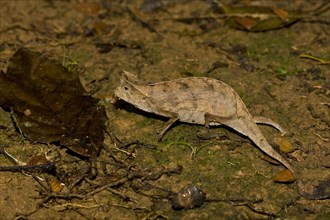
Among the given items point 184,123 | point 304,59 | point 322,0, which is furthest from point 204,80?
point 322,0

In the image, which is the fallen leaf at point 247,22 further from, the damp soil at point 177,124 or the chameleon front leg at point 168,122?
the chameleon front leg at point 168,122

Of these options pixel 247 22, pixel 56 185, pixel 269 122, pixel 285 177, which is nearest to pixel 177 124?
pixel 269 122

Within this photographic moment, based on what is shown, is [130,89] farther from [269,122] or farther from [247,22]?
[247,22]

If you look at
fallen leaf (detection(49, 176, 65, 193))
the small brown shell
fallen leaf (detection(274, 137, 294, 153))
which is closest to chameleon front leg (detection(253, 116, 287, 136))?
fallen leaf (detection(274, 137, 294, 153))

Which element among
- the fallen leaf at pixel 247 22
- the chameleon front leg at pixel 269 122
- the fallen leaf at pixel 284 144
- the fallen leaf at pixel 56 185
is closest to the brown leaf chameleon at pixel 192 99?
the chameleon front leg at pixel 269 122

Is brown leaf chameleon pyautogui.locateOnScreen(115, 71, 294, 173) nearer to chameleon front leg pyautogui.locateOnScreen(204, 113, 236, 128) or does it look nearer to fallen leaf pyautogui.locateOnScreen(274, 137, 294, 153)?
chameleon front leg pyautogui.locateOnScreen(204, 113, 236, 128)
